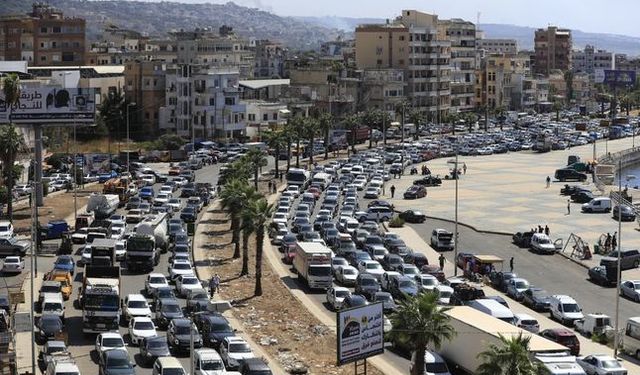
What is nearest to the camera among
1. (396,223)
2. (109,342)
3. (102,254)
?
(109,342)

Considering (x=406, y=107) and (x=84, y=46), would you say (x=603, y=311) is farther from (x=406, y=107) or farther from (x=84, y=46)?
(x=84, y=46)

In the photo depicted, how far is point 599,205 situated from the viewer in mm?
77688

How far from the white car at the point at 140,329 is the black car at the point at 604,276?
21671 millimetres

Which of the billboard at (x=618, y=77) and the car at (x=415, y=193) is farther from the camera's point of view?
the billboard at (x=618, y=77)

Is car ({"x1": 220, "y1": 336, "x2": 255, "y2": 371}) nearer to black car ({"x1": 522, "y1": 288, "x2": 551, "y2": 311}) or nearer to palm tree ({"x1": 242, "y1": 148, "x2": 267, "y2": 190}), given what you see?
black car ({"x1": 522, "y1": 288, "x2": 551, "y2": 311})

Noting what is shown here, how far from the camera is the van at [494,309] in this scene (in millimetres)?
41656

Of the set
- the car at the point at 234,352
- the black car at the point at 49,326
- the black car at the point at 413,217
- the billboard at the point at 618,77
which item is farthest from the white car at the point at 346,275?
the billboard at the point at 618,77

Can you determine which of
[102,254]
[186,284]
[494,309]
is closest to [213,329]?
[186,284]

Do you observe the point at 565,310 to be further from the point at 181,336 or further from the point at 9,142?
the point at 9,142

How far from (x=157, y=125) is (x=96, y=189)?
36.1m

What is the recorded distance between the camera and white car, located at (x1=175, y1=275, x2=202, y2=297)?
158 feet

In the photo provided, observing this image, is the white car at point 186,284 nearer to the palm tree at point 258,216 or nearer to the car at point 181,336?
the palm tree at point 258,216

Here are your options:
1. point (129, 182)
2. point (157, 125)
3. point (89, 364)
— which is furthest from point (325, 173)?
point (89, 364)

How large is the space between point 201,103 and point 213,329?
Result: 77.4m
